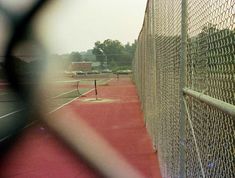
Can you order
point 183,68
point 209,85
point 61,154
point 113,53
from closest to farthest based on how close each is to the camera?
Result: point 209,85 < point 183,68 < point 61,154 < point 113,53

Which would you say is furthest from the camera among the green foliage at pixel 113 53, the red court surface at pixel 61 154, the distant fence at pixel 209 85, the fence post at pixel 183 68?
the green foliage at pixel 113 53

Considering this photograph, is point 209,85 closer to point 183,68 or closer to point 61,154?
point 183,68

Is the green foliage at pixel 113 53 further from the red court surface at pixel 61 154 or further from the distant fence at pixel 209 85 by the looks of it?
the distant fence at pixel 209 85

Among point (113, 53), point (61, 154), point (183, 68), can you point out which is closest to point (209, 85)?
point (183, 68)

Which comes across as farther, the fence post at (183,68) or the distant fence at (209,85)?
the fence post at (183,68)

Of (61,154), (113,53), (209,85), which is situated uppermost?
(113,53)

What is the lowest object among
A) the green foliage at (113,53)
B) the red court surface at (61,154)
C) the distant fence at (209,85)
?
the red court surface at (61,154)

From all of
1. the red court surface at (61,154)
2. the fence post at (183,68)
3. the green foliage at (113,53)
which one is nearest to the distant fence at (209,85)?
the fence post at (183,68)

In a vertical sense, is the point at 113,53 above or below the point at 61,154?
above

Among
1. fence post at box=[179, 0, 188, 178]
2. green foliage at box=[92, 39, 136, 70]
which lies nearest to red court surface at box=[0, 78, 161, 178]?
fence post at box=[179, 0, 188, 178]

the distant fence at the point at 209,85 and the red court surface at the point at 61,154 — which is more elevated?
the distant fence at the point at 209,85

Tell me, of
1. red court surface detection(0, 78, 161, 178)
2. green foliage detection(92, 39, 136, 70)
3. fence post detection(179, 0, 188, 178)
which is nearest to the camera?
fence post detection(179, 0, 188, 178)

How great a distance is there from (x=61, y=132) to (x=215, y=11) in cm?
854

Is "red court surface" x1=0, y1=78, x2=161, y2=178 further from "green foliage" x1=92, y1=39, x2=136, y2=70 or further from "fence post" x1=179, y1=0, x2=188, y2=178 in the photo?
"green foliage" x1=92, y1=39, x2=136, y2=70
